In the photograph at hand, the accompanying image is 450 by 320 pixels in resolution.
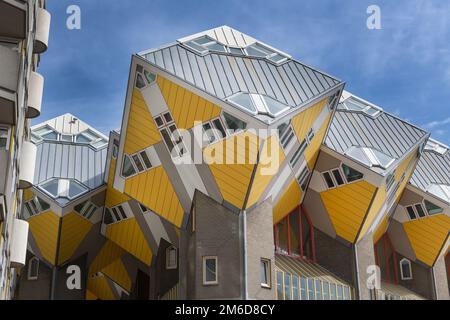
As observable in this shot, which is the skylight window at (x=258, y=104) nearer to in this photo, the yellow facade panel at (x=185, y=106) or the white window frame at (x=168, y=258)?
the yellow facade panel at (x=185, y=106)

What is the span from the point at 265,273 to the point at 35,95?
1165 centimetres

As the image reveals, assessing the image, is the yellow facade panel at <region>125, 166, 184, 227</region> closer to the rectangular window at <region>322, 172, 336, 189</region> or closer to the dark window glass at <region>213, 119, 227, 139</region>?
the dark window glass at <region>213, 119, 227, 139</region>

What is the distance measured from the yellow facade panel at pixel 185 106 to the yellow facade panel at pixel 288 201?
6.09m

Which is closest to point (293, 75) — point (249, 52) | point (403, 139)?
point (249, 52)

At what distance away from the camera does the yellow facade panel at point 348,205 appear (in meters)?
30.2

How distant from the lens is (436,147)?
135ft

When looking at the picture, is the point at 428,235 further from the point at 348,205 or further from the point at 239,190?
the point at 239,190

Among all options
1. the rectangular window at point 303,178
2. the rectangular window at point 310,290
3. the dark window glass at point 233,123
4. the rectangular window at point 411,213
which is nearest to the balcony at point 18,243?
the dark window glass at point 233,123

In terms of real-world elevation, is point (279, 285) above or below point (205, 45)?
below

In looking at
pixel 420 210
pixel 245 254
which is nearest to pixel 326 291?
pixel 245 254

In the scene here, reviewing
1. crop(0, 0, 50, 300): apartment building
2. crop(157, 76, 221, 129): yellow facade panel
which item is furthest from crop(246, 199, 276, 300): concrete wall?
crop(0, 0, 50, 300): apartment building

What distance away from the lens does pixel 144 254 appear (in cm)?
3550

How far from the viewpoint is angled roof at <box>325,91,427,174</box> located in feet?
105

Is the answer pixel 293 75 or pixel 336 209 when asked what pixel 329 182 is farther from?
pixel 293 75
